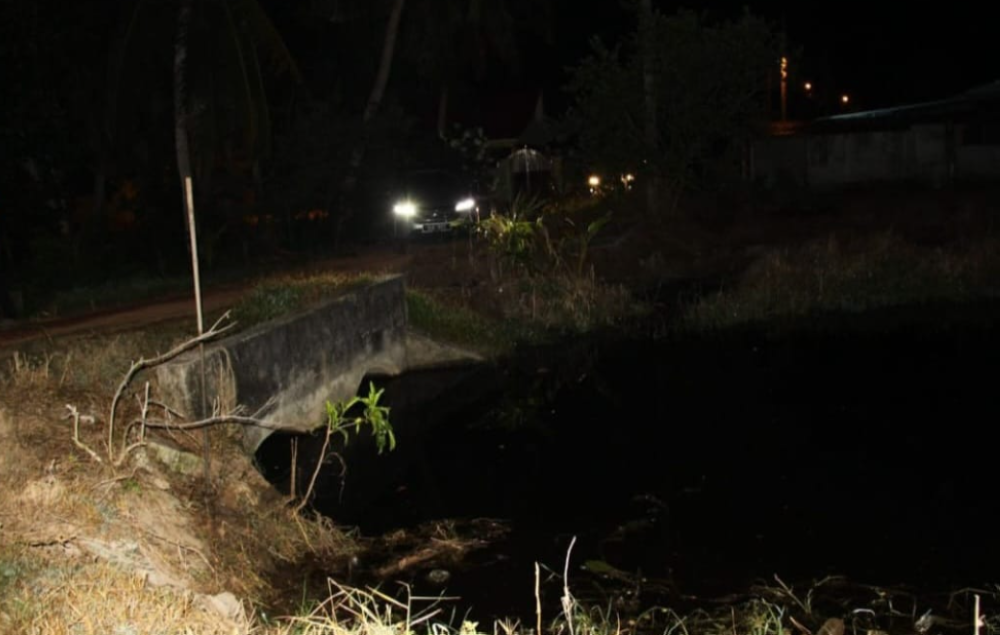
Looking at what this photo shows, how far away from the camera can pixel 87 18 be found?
22656mm

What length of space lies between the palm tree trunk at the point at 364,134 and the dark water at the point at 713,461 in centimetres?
898

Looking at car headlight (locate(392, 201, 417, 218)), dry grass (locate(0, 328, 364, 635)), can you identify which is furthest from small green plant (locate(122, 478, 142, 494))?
car headlight (locate(392, 201, 417, 218))

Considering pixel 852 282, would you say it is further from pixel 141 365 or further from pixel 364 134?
pixel 141 365

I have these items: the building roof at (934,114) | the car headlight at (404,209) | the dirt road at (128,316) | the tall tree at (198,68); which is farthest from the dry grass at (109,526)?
the building roof at (934,114)

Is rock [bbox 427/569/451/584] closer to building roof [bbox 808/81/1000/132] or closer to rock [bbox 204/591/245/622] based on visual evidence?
rock [bbox 204/591/245/622]

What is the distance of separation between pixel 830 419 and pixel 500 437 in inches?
176

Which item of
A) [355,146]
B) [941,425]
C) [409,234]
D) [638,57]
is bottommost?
[941,425]

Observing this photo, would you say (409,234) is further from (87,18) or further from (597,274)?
(87,18)

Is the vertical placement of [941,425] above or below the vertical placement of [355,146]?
below

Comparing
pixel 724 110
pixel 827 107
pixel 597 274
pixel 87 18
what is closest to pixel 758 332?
pixel 597 274

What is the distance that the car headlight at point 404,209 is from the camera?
90.4 ft

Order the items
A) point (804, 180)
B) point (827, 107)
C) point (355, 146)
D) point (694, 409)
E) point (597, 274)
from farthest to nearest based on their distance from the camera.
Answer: point (827, 107)
point (804, 180)
point (355, 146)
point (597, 274)
point (694, 409)

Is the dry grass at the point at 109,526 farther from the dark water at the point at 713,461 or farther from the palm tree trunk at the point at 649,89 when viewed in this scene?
the palm tree trunk at the point at 649,89

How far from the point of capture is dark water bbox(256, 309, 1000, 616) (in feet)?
33.5
